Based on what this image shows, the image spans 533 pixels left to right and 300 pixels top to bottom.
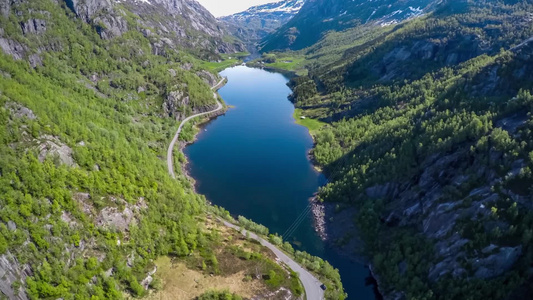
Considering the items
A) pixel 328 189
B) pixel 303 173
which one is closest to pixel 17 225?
pixel 328 189

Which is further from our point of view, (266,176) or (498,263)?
(266,176)

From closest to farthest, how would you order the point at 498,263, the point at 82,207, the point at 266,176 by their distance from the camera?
the point at 498,263 → the point at 82,207 → the point at 266,176

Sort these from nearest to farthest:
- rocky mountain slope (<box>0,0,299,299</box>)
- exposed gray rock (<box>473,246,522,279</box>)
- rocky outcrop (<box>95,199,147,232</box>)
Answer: rocky mountain slope (<box>0,0,299,299</box>)
exposed gray rock (<box>473,246,522,279</box>)
rocky outcrop (<box>95,199,147,232</box>)

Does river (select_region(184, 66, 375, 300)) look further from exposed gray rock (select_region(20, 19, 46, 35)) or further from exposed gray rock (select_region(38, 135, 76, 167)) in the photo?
exposed gray rock (select_region(20, 19, 46, 35))

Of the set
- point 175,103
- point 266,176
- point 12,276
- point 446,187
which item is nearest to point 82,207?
point 12,276

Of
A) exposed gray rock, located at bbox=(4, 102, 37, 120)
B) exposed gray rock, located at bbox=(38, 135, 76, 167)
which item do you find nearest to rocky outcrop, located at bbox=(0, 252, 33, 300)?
exposed gray rock, located at bbox=(38, 135, 76, 167)

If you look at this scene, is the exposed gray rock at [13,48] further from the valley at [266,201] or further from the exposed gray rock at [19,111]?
the exposed gray rock at [19,111]

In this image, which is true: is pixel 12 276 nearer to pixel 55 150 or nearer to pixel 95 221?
pixel 95 221

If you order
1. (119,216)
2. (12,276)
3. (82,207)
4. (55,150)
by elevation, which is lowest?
(12,276)

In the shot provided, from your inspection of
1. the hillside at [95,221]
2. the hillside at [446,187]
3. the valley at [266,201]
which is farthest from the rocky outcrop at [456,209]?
the hillside at [95,221]
